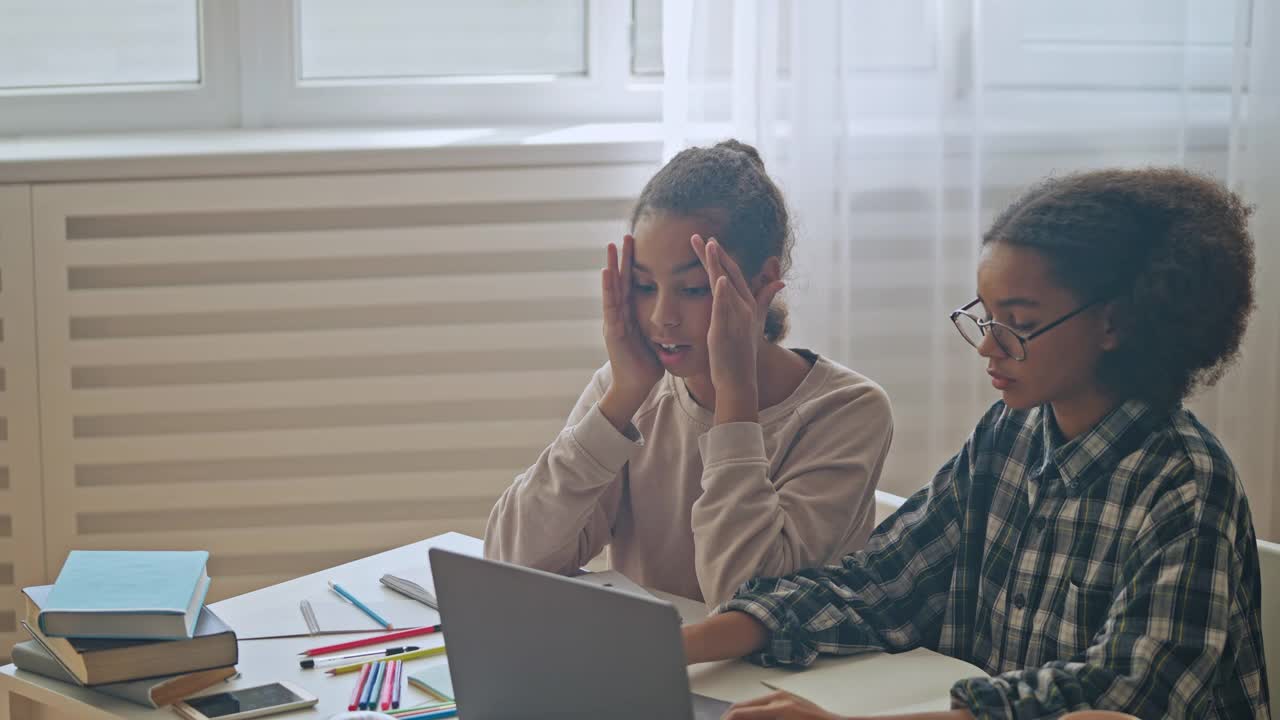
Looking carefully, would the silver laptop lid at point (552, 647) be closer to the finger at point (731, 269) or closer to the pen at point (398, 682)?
the pen at point (398, 682)

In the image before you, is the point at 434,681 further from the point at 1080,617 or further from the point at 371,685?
the point at 1080,617

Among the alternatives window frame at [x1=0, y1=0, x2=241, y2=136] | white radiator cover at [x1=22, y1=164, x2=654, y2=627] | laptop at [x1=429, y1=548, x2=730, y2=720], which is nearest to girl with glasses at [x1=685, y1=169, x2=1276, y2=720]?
laptop at [x1=429, y1=548, x2=730, y2=720]

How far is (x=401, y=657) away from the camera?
1.20 m

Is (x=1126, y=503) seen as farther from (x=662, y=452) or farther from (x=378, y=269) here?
(x=378, y=269)

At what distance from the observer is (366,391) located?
8.10 feet

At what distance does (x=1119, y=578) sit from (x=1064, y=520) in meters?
0.09

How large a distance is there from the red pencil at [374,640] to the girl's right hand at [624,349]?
0.33 meters

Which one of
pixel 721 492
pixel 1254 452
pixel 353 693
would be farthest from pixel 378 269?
pixel 1254 452

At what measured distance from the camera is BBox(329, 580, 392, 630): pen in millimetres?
1297

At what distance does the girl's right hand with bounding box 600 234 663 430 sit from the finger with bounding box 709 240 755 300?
0.12m

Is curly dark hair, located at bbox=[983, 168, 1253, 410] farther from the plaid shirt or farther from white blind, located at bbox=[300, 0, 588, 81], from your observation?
white blind, located at bbox=[300, 0, 588, 81]

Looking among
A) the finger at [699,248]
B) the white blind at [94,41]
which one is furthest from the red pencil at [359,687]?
the white blind at [94,41]

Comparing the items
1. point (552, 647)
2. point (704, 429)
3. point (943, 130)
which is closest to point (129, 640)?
point (552, 647)

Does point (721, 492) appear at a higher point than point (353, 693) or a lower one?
higher
